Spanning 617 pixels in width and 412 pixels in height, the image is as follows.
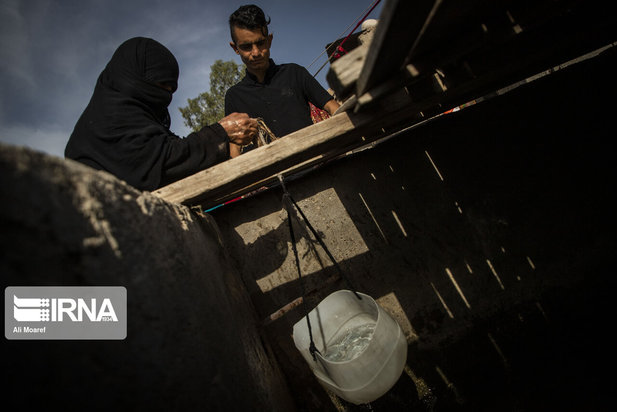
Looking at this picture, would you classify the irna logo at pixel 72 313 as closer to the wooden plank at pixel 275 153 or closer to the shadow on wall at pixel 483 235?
the wooden plank at pixel 275 153

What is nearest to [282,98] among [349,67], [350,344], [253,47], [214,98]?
[253,47]

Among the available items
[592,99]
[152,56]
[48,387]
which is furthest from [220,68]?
[48,387]

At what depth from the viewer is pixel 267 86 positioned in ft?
10.3

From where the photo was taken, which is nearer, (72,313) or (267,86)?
(72,313)

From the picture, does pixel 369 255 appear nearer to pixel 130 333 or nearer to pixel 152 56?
pixel 130 333

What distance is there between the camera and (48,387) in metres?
0.60

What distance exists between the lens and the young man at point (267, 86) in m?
2.92

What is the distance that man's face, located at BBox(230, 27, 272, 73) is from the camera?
2.91 meters

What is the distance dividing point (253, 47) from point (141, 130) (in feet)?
5.92

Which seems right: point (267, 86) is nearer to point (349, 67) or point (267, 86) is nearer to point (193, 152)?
point (193, 152)

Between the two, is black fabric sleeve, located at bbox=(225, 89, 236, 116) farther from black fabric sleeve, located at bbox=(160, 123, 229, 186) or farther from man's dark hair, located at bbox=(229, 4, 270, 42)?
black fabric sleeve, located at bbox=(160, 123, 229, 186)

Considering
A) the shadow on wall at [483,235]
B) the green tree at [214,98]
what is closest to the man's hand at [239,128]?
the shadow on wall at [483,235]

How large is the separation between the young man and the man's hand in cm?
94

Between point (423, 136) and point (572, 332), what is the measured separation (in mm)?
2549
